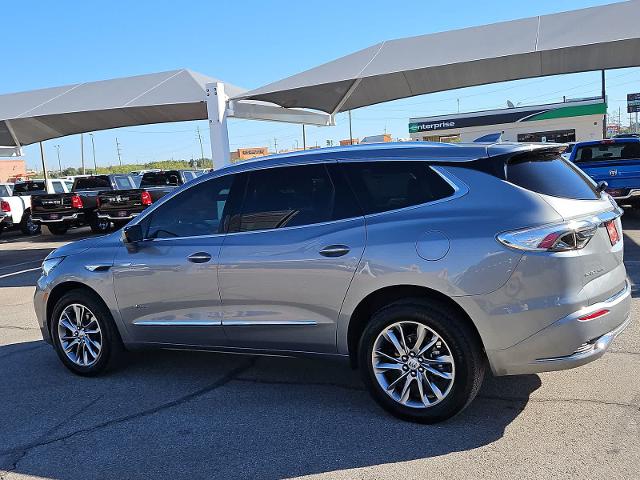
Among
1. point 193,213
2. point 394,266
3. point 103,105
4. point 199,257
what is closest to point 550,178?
point 394,266

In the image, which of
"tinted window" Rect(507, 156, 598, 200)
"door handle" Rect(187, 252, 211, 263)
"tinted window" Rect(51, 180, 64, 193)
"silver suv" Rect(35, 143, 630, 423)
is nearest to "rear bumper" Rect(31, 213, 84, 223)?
"tinted window" Rect(51, 180, 64, 193)

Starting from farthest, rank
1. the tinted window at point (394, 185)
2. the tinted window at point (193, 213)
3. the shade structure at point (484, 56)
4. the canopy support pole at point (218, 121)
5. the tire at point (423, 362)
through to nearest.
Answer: the canopy support pole at point (218, 121), the shade structure at point (484, 56), the tinted window at point (193, 213), the tinted window at point (394, 185), the tire at point (423, 362)

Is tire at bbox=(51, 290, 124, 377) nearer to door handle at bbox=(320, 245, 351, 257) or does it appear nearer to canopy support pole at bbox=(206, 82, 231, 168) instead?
door handle at bbox=(320, 245, 351, 257)

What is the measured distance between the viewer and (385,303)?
12.8 feet

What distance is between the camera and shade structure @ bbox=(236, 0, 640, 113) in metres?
12.3

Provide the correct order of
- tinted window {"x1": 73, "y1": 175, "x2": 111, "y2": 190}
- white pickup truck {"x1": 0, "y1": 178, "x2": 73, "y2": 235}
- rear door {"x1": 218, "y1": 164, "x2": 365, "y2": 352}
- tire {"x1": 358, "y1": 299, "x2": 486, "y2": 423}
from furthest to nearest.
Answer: tinted window {"x1": 73, "y1": 175, "x2": 111, "y2": 190}
white pickup truck {"x1": 0, "y1": 178, "x2": 73, "y2": 235}
rear door {"x1": 218, "y1": 164, "x2": 365, "y2": 352}
tire {"x1": 358, "y1": 299, "x2": 486, "y2": 423}

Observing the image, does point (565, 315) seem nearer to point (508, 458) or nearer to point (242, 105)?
point (508, 458)

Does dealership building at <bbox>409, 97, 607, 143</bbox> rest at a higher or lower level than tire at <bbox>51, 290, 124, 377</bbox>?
higher

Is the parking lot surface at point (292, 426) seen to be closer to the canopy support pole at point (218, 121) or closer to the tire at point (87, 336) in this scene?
the tire at point (87, 336)

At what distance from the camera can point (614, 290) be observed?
373 cm

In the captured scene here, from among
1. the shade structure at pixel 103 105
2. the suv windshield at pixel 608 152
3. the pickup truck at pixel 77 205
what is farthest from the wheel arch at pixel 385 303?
the pickup truck at pixel 77 205

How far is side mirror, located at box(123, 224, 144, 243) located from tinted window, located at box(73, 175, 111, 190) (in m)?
17.3

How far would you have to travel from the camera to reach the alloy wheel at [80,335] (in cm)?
509

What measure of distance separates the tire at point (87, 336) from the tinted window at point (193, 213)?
846mm
